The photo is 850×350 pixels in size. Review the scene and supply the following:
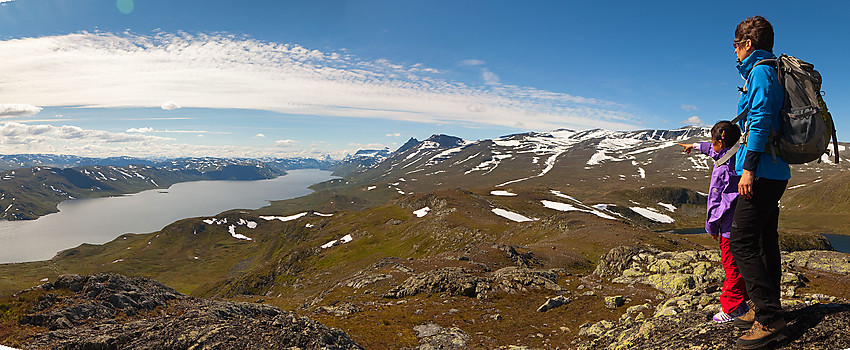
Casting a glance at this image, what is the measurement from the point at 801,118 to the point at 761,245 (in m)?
2.50

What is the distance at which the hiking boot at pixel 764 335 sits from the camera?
651cm

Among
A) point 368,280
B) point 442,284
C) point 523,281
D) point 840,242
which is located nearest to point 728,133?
point 523,281

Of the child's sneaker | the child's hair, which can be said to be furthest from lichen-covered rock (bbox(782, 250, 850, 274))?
the child's hair

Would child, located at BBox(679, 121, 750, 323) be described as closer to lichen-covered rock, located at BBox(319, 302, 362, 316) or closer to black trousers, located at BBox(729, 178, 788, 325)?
black trousers, located at BBox(729, 178, 788, 325)

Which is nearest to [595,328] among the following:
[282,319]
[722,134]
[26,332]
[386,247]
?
[722,134]

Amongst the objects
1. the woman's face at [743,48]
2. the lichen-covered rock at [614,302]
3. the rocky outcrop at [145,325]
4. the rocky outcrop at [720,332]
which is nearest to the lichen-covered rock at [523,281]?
the lichen-covered rock at [614,302]

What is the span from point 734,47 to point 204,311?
68.0 ft

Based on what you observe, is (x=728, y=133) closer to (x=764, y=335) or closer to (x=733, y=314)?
(x=764, y=335)

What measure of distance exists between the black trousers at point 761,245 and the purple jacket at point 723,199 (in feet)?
1.54

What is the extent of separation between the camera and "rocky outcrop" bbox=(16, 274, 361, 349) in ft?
40.7

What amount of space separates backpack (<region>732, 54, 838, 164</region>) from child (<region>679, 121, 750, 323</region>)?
1287mm

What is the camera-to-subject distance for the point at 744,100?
22.5 ft

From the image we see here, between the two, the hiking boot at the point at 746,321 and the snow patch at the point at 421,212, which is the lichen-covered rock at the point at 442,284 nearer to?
the hiking boot at the point at 746,321

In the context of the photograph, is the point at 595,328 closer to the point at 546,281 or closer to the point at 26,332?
the point at 546,281
